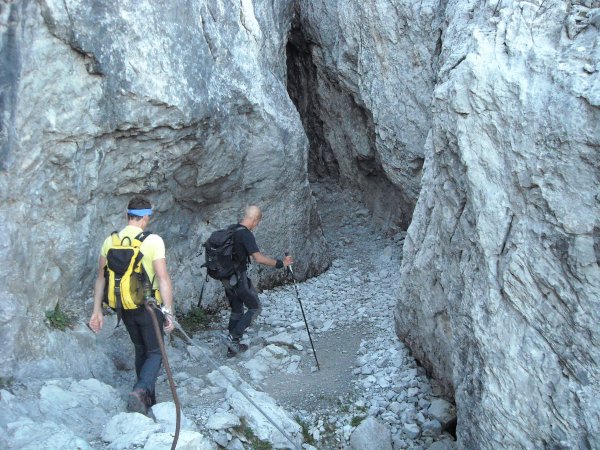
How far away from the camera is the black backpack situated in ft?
27.8

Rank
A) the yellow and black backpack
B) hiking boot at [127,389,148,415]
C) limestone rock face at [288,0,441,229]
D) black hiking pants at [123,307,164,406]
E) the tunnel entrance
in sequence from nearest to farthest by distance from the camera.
Answer: the yellow and black backpack, hiking boot at [127,389,148,415], black hiking pants at [123,307,164,406], limestone rock face at [288,0,441,229], the tunnel entrance

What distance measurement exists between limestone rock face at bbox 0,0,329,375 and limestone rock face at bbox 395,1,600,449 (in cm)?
382

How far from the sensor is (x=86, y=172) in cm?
802

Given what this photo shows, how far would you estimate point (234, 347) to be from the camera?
8.90 metres

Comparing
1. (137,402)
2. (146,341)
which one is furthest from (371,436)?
(146,341)

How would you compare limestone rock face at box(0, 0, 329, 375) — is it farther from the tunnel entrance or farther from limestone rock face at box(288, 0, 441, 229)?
the tunnel entrance

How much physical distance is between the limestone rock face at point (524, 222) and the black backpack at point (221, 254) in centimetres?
296

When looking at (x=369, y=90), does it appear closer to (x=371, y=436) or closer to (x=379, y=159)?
(x=379, y=159)

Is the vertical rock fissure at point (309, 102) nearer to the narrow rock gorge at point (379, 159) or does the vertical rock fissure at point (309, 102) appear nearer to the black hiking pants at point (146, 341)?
the narrow rock gorge at point (379, 159)

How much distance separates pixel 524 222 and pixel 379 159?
8.04 m

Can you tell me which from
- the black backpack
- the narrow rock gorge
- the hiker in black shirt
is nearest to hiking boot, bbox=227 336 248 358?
the hiker in black shirt

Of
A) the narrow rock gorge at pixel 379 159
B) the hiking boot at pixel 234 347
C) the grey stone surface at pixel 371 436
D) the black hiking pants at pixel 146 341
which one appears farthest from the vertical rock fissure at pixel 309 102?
the black hiking pants at pixel 146 341

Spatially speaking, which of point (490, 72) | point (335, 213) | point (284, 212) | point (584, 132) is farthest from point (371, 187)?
point (584, 132)

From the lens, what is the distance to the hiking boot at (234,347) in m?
8.88
